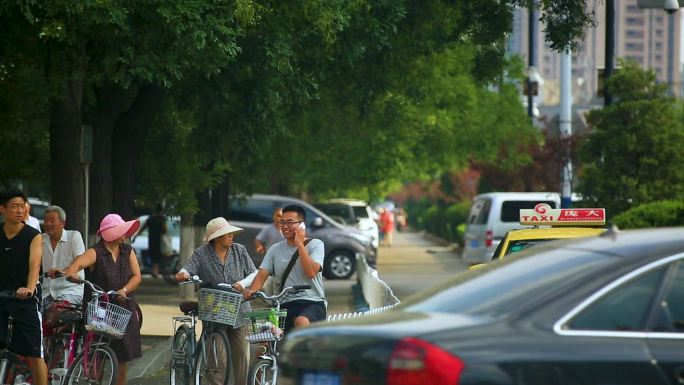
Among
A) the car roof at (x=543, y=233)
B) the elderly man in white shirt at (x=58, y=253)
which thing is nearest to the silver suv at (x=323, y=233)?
the car roof at (x=543, y=233)

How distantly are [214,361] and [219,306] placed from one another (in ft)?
1.41

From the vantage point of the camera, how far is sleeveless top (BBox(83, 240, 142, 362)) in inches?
474

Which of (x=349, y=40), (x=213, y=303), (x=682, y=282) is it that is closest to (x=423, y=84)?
(x=349, y=40)

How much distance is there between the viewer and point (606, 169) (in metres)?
24.5

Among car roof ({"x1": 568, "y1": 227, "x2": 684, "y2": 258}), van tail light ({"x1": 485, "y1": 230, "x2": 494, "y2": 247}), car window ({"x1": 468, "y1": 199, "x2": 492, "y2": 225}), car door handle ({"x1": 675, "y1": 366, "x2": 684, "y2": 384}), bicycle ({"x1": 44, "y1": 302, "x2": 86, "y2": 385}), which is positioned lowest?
van tail light ({"x1": 485, "y1": 230, "x2": 494, "y2": 247})

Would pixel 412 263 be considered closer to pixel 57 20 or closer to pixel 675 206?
pixel 675 206

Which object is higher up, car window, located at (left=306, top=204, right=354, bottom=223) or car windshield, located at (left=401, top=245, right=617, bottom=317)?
car windshield, located at (left=401, top=245, right=617, bottom=317)

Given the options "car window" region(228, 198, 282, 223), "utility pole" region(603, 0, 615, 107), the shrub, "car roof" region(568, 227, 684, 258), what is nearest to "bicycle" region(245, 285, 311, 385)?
"car roof" region(568, 227, 684, 258)

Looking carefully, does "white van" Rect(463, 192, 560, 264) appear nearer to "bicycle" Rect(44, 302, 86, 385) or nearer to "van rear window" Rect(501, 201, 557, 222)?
"van rear window" Rect(501, 201, 557, 222)

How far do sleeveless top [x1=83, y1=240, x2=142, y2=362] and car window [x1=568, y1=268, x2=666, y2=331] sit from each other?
240 inches

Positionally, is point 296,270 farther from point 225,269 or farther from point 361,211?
point 361,211

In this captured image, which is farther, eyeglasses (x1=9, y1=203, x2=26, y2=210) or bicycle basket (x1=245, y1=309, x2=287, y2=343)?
eyeglasses (x1=9, y1=203, x2=26, y2=210)

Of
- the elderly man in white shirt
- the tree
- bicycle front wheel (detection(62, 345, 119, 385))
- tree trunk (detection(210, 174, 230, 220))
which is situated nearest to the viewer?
bicycle front wheel (detection(62, 345, 119, 385))

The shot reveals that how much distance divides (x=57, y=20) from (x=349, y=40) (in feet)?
19.5
